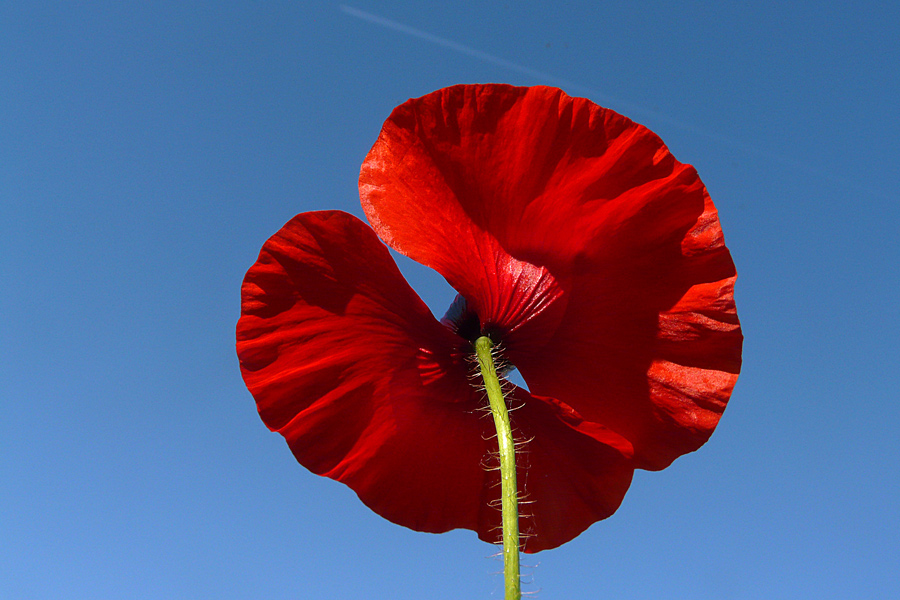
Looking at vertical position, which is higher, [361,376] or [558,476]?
[361,376]

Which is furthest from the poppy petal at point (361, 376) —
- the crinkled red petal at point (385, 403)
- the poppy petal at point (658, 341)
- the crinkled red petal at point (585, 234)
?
the poppy petal at point (658, 341)

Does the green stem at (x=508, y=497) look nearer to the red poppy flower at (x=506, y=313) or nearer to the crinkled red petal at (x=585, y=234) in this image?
the red poppy flower at (x=506, y=313)

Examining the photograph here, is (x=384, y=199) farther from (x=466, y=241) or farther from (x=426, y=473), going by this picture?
(x=426, y=473)

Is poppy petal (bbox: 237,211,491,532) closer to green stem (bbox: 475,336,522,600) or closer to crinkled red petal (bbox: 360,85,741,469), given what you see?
crinkled red petal (bbox: 360,85,741,469)

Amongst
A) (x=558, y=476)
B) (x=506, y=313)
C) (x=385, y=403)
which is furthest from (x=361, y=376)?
(x=558, y=476)

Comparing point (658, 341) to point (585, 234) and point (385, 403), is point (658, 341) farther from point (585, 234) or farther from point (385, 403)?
point (385, 403)

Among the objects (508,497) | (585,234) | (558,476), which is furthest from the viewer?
(558,476)

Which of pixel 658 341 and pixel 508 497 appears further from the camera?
pixel 658 341
